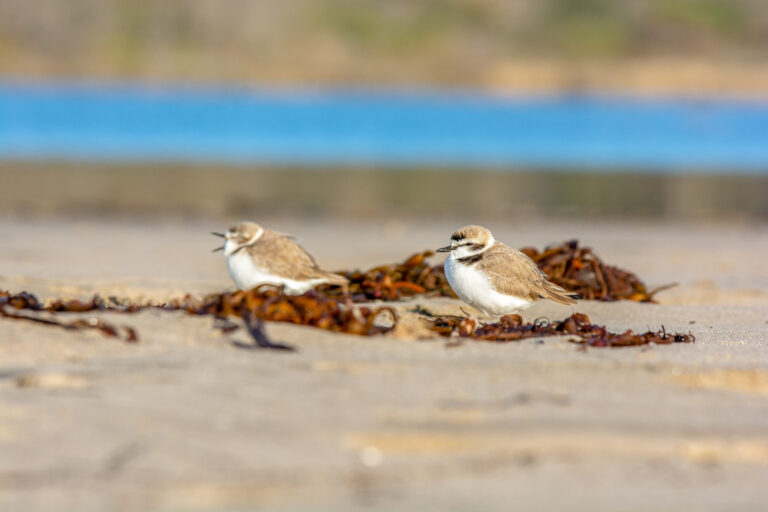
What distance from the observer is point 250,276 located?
20.1ft

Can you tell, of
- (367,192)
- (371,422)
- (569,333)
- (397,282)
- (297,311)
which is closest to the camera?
(371,422)

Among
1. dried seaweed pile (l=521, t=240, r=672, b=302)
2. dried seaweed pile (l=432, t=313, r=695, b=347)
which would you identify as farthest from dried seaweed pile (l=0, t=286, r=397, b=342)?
dried seaweed pile (l=521, t=240, r=672, b=302)

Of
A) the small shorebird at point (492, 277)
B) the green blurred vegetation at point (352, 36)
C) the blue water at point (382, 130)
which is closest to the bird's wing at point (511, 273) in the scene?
the small shorebird at point (492, 277)

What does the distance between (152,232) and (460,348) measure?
25.5 feet

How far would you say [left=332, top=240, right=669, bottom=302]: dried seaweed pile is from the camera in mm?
7035

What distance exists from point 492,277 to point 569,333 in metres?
0.60

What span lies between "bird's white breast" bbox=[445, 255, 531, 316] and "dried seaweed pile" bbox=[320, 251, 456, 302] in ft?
2.94

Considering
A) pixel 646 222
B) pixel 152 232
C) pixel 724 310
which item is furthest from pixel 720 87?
pixel 724 310

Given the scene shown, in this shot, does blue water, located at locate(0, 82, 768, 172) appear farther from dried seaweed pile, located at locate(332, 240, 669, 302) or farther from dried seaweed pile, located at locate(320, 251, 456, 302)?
dried seaweed pile, located at locate(320, 251, 456, 302)

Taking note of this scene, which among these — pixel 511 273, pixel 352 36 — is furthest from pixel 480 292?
pixel 352 36

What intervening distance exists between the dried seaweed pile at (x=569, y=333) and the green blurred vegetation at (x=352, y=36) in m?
57.4

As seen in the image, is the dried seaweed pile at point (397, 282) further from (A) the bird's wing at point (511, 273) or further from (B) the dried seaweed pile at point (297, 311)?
(B) the dried seaweed pile at point (297, 311)

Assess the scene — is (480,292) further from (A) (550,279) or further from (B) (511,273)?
(A) (550,279)

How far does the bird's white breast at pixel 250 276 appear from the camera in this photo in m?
6.12
